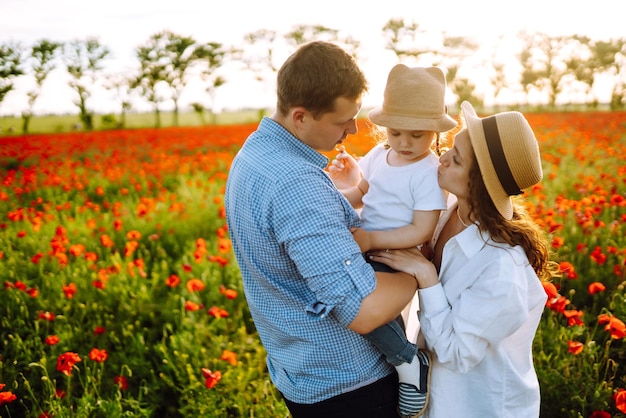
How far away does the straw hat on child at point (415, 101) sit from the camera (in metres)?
1.96

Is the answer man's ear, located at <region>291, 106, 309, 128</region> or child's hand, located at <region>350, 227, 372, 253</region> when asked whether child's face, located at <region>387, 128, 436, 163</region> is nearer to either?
child's hand, located at <region>350, 227, 372, 253</region>

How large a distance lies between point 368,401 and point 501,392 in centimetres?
49

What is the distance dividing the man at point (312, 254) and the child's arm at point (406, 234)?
0.18 metres

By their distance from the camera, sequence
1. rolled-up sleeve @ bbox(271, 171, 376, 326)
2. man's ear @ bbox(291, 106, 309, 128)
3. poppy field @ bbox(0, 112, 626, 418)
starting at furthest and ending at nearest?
poppy field @ bbox(0, 112, 626, 418) → man's ear @ bbox(291, 106, 309, 128) → rolled-up sleeve @ bbox(271, 171, 376, 326)

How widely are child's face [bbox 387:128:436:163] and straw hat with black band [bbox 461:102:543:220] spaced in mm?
218

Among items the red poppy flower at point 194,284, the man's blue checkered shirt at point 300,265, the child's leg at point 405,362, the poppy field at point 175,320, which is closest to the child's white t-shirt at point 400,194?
the child's leg at point 405,362

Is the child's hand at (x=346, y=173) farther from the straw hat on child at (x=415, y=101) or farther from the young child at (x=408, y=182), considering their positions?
the straw hat on child at (x=415, y=101)

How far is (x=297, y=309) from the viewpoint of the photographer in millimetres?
1663

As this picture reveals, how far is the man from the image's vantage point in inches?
57.4

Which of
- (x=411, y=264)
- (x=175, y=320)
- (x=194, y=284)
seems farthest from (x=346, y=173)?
(x=175, y=320)

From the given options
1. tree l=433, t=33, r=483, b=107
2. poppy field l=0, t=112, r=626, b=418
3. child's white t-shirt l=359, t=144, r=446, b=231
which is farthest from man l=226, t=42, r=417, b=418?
tree l=433, t=33, r=483, b=107

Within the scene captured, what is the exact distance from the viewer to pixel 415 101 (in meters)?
1.97

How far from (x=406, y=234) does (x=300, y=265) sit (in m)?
0.57

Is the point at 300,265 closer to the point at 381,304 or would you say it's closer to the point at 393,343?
the point at 381,304
